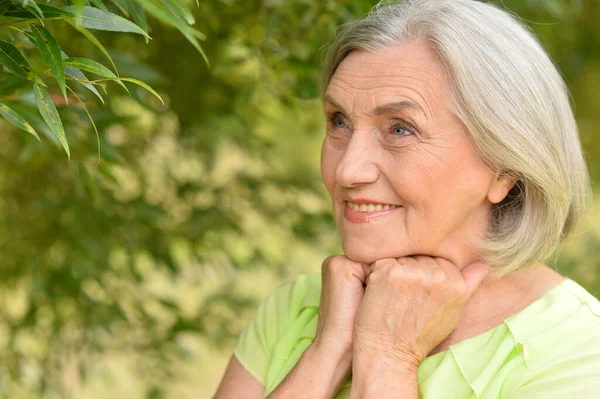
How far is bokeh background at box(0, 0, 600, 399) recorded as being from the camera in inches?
117

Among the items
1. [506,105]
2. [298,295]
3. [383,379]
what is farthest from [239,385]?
[506,105]

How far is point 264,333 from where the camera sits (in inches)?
91.2

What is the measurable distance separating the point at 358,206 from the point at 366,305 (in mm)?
233

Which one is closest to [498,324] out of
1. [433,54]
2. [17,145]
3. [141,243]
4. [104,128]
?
[433,54]

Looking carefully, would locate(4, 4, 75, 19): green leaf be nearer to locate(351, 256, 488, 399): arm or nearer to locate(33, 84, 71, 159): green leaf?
locate(33, 84, 71, 159): green leaf

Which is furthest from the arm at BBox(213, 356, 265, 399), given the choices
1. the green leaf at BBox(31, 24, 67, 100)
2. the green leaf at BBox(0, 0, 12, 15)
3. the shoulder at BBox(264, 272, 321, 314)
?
the green leaf at BBox(0, 0, 12, 15)

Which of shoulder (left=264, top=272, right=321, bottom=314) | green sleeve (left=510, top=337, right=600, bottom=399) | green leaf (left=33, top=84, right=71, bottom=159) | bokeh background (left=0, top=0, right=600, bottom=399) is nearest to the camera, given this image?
green leaf (left=33, top=84, right=71, bottom=159)

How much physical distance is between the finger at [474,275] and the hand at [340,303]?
24 centimetres

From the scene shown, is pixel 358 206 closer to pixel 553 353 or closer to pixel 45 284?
pixel 553 353

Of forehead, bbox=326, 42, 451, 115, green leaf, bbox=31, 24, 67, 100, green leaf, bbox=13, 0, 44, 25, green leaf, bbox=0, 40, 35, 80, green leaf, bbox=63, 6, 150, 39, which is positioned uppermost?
green leaf, bbox=13, 0, 44, 25

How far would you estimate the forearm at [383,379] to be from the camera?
1.85m

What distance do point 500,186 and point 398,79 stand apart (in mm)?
362

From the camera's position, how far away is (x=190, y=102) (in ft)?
10.7

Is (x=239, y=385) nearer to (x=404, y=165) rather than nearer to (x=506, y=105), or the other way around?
(x=404, y=165)
